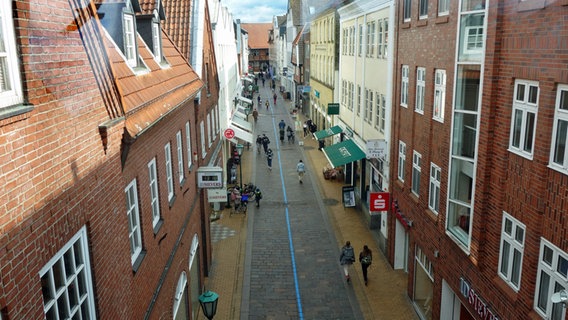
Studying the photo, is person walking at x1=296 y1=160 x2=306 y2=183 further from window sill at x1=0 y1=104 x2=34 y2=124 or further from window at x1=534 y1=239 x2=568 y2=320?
window sill at x1=0 y1=104 x2=34 y2=124

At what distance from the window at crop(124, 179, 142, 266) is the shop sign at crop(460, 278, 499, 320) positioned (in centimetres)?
653

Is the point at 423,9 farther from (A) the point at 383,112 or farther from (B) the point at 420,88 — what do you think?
(A) the point at 383,112

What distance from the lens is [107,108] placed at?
5703 mm

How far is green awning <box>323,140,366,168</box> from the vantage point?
20484mm

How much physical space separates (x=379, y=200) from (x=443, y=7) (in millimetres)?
6945

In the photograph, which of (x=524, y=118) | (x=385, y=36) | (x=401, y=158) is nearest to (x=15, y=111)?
(x=524, y=118)

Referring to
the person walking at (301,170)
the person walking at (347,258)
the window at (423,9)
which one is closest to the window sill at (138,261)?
the person walking at (347,258)

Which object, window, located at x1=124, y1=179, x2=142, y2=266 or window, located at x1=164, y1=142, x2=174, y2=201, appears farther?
window, located at x1=164, y1=142, x2=174, y2=201

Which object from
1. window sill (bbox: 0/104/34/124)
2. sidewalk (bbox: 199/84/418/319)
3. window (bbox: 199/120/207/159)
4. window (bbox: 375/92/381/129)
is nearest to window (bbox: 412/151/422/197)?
sidewalk (bbox: 199/84/418/319)

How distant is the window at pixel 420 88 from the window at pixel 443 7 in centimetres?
178

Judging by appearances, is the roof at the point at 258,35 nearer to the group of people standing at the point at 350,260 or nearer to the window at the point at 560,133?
the group of people standing at the point at 350,260

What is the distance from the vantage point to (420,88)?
44.2 ft

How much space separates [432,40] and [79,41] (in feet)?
30.7

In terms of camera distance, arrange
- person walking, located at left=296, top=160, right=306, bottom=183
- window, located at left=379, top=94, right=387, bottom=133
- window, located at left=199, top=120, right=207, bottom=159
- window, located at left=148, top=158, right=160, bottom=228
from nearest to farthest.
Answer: window, located at left=148, top=158, right=160, bottom=228 < window, located at left=199, top=120, right=207, bottom=159 < window, located at left=379, top=94, right=387, bottom=133 < person walking, located at left=296, top=160, right=306, bottom=183
